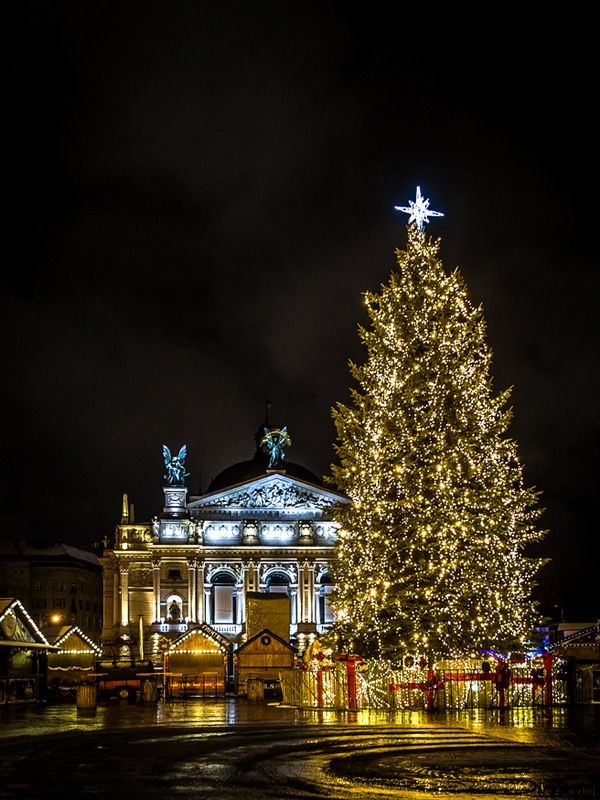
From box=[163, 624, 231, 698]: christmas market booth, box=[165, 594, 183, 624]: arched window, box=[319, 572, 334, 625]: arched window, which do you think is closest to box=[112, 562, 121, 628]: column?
box=[165, 594, 183, 624]: arched window

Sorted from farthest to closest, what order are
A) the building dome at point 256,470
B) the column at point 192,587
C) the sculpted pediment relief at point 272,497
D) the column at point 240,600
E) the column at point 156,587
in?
1. the building dome at point 256,470
2. the sculpted pediment relief at point 272,497
3. the column at point 240,600
4. the column at point 156,587
5. the column at point 192,587

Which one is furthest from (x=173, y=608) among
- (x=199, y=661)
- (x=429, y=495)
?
(x=429, y=495)

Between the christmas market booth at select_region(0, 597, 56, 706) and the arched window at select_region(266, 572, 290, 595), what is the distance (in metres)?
50.7

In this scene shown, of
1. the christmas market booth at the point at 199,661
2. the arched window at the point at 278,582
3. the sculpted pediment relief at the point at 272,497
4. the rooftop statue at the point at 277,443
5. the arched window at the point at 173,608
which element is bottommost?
the christmas market booth at the point at 199,661

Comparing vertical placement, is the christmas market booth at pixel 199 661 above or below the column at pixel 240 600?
below

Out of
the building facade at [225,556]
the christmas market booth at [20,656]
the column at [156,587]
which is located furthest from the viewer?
the building facade at [225,556]

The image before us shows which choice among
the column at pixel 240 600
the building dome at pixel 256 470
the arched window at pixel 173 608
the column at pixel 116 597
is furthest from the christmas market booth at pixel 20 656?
the building dome at pixel 256 470

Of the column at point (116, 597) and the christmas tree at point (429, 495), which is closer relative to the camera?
the christmas tree at point (429, 495)

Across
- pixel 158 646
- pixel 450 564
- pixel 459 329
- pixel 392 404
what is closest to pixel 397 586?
pixel 450 564

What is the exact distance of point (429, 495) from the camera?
30922mm

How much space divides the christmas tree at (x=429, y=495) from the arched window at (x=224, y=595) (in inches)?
2385

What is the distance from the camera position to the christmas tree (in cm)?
3020

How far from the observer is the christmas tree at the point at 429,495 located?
30203 millimetres

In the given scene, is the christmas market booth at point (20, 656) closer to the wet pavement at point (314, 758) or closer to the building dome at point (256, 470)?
the wet pavement at point (314, 758)
